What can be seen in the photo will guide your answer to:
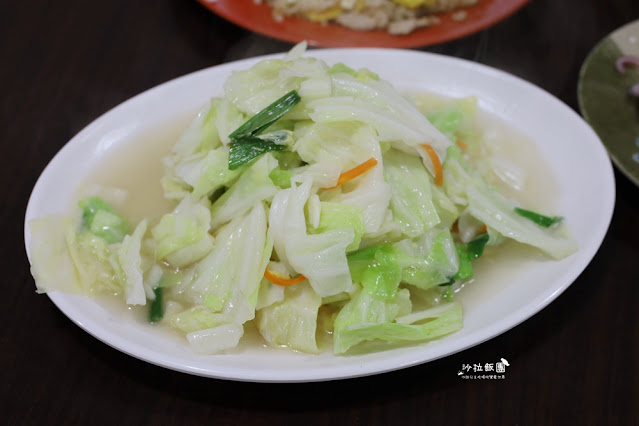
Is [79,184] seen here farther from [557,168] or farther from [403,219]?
[557,168]

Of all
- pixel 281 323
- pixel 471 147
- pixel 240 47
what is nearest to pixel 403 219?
pixel 281 323

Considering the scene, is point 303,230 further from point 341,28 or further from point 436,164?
point 341,28

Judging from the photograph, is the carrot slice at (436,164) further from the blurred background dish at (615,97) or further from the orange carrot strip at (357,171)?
the blurred background dish at (615,97)

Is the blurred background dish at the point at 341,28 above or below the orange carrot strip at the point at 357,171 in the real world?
below

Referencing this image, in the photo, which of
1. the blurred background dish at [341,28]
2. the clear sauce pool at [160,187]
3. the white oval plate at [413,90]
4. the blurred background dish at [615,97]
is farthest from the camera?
the blurred background dish at [341,28]

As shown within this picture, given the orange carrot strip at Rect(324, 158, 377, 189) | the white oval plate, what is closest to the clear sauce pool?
the white oval plate

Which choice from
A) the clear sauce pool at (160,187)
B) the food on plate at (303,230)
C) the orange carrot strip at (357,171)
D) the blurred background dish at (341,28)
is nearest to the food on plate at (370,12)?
the blurred background dish at (341,28)
